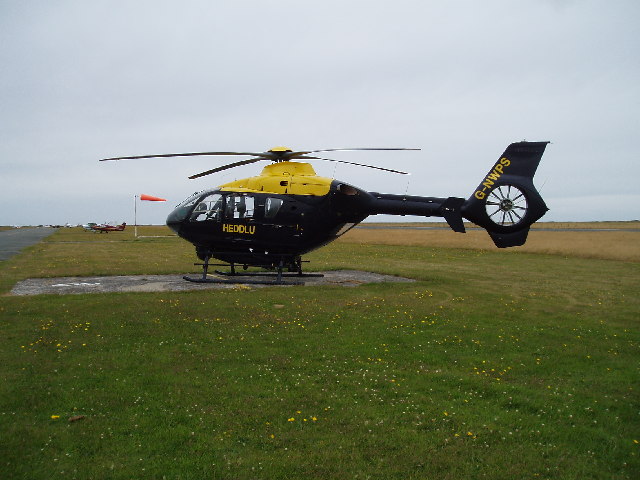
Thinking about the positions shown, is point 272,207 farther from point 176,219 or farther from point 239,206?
point 176,219

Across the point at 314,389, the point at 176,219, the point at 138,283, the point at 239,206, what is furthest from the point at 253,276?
the point at 314,389

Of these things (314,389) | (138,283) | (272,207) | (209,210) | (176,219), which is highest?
(272,207)

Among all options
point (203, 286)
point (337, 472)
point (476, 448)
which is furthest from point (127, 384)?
point (203, 286)

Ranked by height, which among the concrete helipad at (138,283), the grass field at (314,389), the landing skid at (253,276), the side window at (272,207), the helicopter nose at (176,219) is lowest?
the grass field at (314,389)

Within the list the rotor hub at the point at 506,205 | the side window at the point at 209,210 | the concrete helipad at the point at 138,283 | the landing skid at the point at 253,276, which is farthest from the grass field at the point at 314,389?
the rotor hub at the point at 506,205

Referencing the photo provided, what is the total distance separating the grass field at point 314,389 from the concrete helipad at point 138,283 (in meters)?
2.09

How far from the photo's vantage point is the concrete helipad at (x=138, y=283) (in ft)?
53.9

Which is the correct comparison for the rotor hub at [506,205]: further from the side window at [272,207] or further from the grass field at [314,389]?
the side window at [272,207]

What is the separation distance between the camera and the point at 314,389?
729cm

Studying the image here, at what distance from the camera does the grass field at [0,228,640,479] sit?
5332 mm

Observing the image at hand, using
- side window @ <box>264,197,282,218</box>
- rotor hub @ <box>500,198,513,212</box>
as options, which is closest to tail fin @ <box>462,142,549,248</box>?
rotor hub @ <box>500,198,513,212</box>

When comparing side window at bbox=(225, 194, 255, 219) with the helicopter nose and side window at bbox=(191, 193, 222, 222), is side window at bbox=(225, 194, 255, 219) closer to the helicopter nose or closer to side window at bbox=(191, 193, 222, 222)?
side window at bbox=(191, 193, 222, 222)

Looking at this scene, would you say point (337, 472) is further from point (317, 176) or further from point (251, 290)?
point (317, 176)

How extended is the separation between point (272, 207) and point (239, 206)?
1.21 meters
